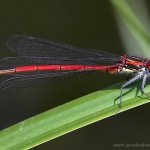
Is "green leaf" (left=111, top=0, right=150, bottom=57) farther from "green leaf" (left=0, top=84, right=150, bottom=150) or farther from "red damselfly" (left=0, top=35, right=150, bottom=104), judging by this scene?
"green leaf" (left=0, top=84, right=150, bottom=150)

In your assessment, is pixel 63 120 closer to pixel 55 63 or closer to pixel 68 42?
pixel 55 63

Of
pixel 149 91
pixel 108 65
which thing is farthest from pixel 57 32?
pixel 149 91

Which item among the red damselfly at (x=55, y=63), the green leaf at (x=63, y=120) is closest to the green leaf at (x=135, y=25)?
the red damselfly at (x=55, y=63)

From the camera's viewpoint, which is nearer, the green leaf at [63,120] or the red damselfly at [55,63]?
the green leaf at [63,120]

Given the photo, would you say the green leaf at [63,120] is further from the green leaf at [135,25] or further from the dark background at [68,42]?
the dark background at [68,42]

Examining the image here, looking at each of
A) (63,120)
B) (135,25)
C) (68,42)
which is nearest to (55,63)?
(135,25)

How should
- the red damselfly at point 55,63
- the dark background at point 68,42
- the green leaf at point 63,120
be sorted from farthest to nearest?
the dark background at point 68,42, the red damselfly at point 55,63, the green leaf at point 63,120

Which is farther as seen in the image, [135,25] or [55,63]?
[55,63]
